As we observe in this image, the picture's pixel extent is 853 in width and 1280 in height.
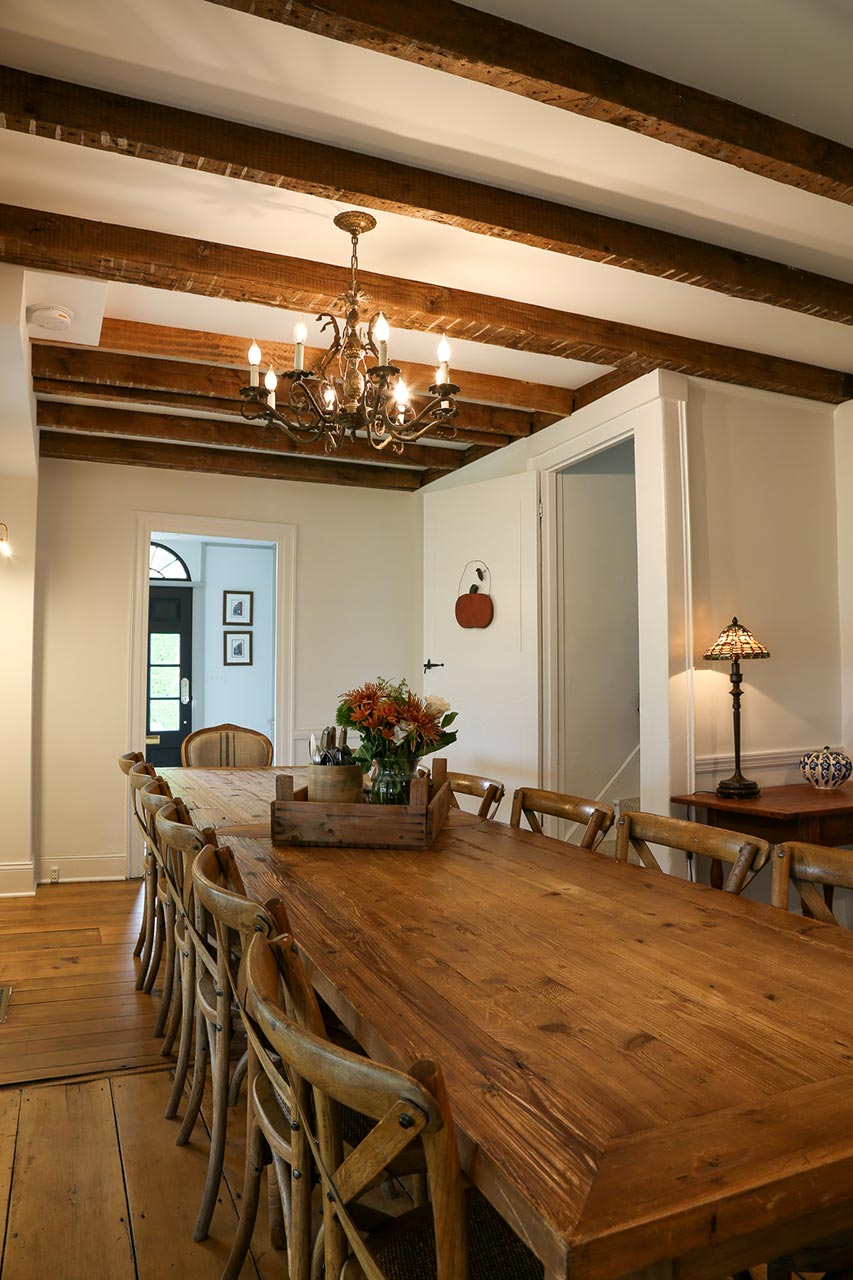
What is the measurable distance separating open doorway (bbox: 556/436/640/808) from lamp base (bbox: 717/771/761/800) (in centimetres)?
119

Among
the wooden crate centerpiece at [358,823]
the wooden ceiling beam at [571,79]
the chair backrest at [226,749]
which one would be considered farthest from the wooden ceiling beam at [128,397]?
the wooden crate centerpiece at [358,823]

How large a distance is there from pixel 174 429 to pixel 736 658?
3.33 meters

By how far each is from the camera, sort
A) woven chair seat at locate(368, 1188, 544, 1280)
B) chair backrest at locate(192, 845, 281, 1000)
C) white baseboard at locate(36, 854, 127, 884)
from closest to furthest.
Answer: woven chair seat at locate(368, 1188, 544, 1280) → chair backrest at locate(192, 845, 281, 1000) → white baseboard at locate(36, 854, 127, 884)

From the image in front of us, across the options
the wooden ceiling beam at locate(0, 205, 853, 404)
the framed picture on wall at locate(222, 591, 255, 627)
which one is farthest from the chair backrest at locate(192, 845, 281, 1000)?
the framed picture on wall at locate(222, 591, 255, 627)

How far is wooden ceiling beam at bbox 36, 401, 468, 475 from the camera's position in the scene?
478 centimetres

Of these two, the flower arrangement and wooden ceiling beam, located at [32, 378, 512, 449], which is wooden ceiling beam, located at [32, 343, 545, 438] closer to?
wooden ceiling beam, located at [32, 378, 512, 449]

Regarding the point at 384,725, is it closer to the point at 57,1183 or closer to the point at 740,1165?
the point at 57,1183

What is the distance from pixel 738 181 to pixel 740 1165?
8.41 ft

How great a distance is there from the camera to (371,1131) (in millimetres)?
844

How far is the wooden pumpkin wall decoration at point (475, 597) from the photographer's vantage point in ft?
16.2

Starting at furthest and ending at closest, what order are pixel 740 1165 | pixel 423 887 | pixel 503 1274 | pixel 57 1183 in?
1. pixel 57 1183
2. pixel 423 887
3. pixel 503 1274
4. pixel 740 1165

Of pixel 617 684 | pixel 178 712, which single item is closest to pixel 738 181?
pixel 617 684

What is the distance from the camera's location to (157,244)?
9.22 ft

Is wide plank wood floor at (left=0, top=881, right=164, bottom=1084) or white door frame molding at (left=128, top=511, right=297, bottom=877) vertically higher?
white door frame molding at (left=128, top=511, right=297, bottom=877)
